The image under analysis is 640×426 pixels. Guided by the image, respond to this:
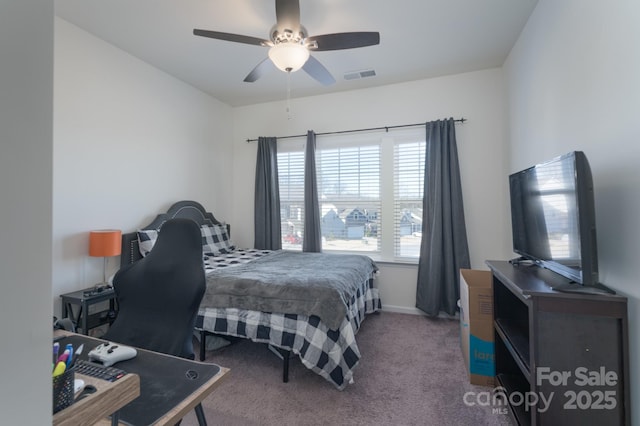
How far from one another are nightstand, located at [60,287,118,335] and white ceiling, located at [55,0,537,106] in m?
2.27

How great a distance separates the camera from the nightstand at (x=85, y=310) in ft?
7.75

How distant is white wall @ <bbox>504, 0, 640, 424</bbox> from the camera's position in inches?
51.1

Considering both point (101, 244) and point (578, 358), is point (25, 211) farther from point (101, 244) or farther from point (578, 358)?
point (101, 244)

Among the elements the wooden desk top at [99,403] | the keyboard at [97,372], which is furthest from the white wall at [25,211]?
the keyboard at [97,372]

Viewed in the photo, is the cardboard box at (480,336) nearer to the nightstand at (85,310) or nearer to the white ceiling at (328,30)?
the white ceiling at (328,30)

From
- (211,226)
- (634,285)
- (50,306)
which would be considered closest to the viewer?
(50,306)

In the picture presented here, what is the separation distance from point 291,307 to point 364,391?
760 mm

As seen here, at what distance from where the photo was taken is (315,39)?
2.12 m

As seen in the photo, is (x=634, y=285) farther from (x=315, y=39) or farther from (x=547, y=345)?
(x=315, y=39)

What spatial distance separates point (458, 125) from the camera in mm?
3500

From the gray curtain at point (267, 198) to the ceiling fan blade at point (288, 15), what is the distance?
223 centimetres

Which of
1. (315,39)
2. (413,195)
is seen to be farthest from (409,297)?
(315,39)

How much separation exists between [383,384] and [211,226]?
2.80 meters

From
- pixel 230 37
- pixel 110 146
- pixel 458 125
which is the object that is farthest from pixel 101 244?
pixel 458 125
